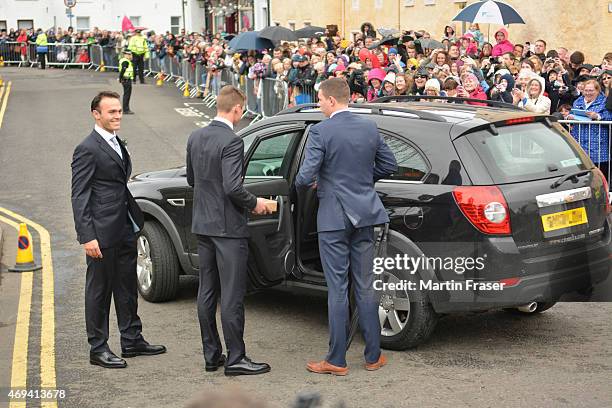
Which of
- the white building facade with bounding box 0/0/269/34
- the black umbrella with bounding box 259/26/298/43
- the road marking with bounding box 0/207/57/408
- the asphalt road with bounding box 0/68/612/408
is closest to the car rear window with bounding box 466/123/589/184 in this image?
the asphalt road with bounding box 0/68/612/408

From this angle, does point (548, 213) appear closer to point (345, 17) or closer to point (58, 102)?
point (58, 102)

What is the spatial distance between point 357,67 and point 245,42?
8.51 meters

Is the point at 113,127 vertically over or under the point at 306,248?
over

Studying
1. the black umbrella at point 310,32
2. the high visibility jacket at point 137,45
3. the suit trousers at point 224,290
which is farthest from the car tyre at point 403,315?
the high visibility jacket at point 137,45

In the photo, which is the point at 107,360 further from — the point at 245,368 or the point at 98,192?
the point at 98,192

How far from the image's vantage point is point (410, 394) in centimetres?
642

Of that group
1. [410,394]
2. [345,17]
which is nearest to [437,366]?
[410,394]

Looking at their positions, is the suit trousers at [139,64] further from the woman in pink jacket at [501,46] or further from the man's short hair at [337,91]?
the man's short hair at [337,91]

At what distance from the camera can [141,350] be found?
7504mm

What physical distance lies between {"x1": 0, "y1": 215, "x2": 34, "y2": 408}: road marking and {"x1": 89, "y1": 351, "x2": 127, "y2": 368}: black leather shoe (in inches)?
17.7

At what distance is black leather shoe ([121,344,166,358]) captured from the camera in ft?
24.5

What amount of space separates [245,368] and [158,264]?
6.65ft

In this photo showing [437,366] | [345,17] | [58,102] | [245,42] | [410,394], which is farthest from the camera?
[345,17]

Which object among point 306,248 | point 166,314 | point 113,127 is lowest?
point 166,314
